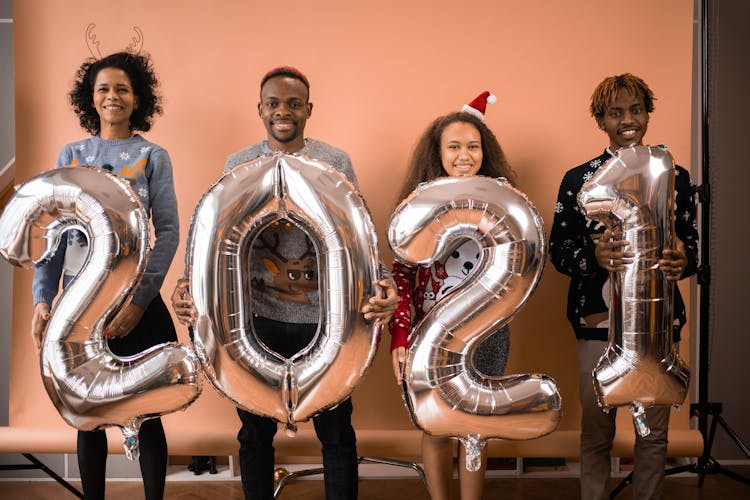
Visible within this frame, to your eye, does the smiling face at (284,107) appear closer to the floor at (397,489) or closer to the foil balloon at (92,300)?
the foil balloon at (92,300)

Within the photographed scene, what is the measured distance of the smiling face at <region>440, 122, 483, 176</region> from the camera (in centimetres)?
187

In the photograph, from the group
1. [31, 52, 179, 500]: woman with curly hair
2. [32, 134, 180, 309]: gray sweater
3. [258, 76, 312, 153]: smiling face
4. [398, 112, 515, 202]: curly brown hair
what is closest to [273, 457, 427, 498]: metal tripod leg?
[31, 52, 179, 500]: woman with curly hair

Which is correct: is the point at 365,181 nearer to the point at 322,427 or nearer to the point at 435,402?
the point at 322,427

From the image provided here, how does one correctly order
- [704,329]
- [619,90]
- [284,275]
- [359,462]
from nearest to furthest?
[284,275], [619,90], [704,329], [359,462]

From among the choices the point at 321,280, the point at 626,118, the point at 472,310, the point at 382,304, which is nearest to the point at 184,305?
the point at 321,280

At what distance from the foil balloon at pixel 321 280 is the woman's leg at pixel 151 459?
705 mm

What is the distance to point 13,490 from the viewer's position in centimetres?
269

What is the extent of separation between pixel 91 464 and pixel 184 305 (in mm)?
908

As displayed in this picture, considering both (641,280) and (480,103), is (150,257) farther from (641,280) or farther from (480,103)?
(641,280)

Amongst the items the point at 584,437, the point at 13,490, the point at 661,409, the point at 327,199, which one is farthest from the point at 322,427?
the point at 13,490

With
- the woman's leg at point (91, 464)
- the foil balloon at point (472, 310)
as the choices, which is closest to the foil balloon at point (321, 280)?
the foil balloon at point (472, 310)

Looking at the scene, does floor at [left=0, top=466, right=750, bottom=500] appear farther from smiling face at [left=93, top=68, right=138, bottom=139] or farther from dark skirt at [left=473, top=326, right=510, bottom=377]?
smiling face at [left=93, top=68, right=138, bottom=139]

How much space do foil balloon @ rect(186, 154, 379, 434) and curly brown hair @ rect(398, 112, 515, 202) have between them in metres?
0.69

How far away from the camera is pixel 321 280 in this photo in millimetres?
1397
